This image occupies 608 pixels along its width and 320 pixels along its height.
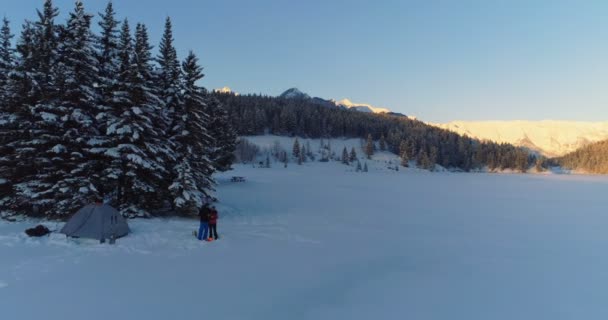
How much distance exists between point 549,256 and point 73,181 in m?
21.2

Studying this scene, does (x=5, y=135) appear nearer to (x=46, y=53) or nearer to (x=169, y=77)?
(x=46, y=53)

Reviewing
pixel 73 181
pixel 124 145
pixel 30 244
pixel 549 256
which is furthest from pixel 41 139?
pixel 549 256

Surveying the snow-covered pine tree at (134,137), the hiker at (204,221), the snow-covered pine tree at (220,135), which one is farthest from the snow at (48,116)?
the snow-covered pine tree at (220,135)

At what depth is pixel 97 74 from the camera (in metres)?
17.6

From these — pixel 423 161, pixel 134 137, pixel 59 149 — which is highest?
pixel 423 161

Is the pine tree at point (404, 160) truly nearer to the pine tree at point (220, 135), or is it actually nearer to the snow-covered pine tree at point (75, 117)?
the pine tree at point (220, 135)

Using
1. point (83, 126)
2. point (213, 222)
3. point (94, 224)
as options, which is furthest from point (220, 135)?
point (94, 224)

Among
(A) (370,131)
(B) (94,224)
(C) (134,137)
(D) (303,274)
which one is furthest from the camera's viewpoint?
(A) (370,131)

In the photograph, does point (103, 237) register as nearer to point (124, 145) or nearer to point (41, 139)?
point (124, 145)

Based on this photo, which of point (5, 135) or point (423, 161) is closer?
point (5, 135)

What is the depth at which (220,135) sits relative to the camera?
34.2m

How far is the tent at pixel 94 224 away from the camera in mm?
12211

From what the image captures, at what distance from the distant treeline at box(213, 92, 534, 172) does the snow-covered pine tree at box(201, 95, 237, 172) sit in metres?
84.2

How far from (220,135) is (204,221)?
21.8 meters
